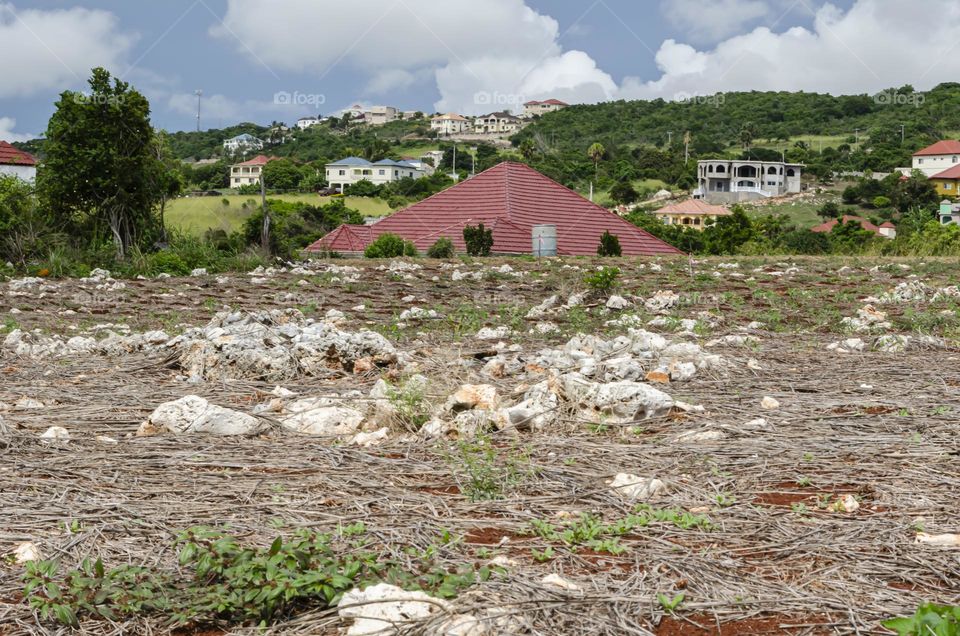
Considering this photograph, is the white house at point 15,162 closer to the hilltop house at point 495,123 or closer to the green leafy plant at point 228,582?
the green leafy plant at point 228,582

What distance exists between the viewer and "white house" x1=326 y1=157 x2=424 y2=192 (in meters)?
67.3

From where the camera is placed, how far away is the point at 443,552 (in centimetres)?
238

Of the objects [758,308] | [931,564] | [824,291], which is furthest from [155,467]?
[824,291]

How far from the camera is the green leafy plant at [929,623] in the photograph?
5.64 feet

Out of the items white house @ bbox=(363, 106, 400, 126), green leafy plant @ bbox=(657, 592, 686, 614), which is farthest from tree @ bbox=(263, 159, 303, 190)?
white house @ bbox=(363, 106, 400, 126)

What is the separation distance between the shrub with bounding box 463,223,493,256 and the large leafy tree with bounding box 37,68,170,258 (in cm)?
621

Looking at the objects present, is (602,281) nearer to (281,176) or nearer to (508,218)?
(508,218)

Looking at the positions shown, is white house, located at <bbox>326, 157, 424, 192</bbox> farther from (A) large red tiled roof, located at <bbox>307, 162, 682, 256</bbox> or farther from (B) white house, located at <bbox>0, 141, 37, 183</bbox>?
(A) large red tiled roof, located at <bbox>307, 162, 682, 256</bbox>

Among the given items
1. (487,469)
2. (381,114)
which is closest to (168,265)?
(487,469)

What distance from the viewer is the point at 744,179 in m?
72.1

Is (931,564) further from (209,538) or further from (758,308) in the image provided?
(758,308)

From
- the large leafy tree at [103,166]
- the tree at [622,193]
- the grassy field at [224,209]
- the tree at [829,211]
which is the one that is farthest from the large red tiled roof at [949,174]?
the large leafy tree at [103,166]

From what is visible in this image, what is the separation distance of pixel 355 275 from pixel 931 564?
11.2 m

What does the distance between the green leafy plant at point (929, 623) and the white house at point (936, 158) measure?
76642 millimetres
